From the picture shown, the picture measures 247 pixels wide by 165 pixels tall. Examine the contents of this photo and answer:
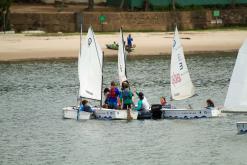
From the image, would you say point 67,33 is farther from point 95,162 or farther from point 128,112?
point 95,162

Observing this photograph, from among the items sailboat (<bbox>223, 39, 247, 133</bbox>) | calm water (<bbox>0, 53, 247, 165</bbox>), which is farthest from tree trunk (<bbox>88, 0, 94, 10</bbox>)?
sailboat (<bbox>223, 39, 247, 133</bbox>)

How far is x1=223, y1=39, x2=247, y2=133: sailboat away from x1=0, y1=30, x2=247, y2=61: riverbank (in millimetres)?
37626

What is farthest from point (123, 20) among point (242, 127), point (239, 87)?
point (239, 87)

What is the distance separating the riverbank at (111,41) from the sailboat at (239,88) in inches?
1481

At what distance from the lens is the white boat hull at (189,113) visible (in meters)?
53.4

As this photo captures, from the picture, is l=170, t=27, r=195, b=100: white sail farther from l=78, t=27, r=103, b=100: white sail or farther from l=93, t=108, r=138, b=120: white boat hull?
l=78, t=27, r=103, b=100: white sail

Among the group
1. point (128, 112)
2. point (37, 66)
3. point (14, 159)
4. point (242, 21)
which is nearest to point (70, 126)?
point (128, 112)

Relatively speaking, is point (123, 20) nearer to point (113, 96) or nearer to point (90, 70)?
point (90, 70)

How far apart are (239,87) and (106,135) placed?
8361 millimetres

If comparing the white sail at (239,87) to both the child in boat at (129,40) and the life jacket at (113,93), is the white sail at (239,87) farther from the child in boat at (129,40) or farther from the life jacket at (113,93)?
the child in boat at (129,40)

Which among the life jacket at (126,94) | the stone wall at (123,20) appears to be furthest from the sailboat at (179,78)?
the stone wall at (123,20)

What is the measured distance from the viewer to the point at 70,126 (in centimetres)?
5447

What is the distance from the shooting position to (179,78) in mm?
55562

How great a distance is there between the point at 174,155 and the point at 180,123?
A: 6.32 meters
